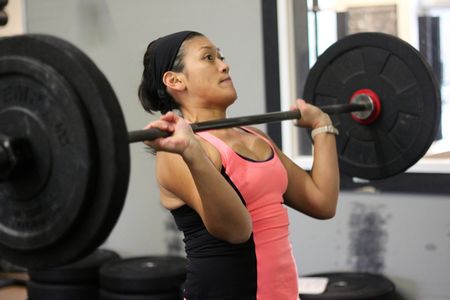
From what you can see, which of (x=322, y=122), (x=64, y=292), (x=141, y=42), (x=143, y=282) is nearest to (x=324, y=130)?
(x=322, y=122)

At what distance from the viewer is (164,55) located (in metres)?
1.71

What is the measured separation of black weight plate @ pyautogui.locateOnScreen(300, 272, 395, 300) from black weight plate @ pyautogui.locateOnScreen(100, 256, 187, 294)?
23.0 inches

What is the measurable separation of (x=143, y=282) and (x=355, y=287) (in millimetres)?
866

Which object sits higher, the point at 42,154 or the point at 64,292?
the point at 42,154

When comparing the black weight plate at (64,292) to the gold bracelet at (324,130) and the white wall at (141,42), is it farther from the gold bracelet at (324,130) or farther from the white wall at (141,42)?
the gold bracelet at (324,130)

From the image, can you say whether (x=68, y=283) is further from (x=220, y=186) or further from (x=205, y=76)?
(x=220, y=186)

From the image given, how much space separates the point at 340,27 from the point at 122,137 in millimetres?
1994

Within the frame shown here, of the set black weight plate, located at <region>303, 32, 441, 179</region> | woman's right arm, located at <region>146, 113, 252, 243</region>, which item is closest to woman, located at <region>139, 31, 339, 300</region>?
woman's right arm, located at <region>146, 113, 252, 243</region>

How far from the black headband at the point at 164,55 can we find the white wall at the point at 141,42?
1458 millimetres

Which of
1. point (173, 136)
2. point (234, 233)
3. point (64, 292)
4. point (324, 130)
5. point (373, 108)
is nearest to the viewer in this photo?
point (173, 136)

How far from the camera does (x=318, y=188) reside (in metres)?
1.80

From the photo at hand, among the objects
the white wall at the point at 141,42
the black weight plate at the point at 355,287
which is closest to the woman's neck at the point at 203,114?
the black weight plate at the point at 355,287

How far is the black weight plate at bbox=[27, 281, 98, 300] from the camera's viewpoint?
11.1 ft

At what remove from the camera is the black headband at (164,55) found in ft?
5.58
